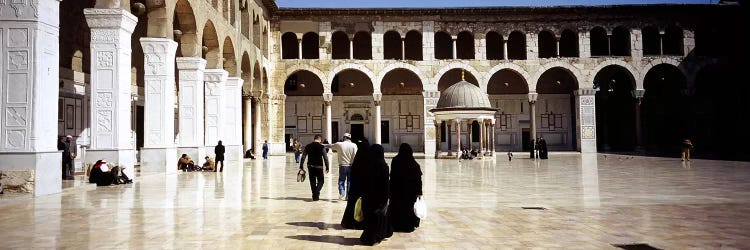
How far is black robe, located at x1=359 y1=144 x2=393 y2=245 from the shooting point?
17.3 feet

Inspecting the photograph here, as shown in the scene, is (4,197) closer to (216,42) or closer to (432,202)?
(432,202)

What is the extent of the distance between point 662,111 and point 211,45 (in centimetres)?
2685

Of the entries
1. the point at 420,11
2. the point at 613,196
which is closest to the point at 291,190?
the point at 613,196

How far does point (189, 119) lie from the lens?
55.7ft

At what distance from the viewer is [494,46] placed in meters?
31.9

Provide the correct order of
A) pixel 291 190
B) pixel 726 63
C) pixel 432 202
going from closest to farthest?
pixel 432 202, pixel 291 190, pixel 726 63

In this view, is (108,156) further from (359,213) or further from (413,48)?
(413,48)

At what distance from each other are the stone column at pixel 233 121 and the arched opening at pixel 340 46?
10588mm

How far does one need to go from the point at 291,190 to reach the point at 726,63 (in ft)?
90.5

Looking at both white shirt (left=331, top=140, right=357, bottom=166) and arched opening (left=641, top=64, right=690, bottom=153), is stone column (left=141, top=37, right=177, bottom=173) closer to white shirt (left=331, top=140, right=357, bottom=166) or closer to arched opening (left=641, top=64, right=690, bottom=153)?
white shirt (left=331, top=140, right=357, bottom=166)

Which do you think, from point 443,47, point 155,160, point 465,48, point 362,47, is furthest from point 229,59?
point 465,48

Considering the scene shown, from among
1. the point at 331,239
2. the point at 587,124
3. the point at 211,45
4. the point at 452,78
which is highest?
the point at 452,78

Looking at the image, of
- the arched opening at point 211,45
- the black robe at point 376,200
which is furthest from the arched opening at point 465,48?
the black robe at point 376,200

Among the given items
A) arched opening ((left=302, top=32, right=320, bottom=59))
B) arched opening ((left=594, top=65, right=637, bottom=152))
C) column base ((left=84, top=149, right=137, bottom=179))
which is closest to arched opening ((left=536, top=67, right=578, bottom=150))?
arched opening ((left=594, top=65, right=637, bottom=152))
